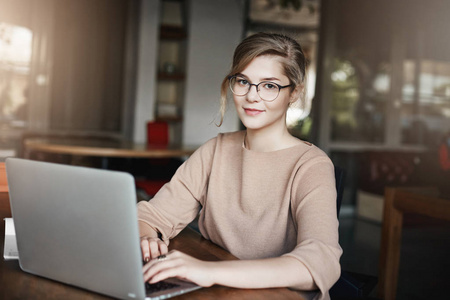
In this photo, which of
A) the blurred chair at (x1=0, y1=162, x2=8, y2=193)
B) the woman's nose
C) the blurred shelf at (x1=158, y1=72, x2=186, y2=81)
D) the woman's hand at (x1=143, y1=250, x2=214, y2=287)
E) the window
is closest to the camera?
the woman's hand at (x1=143, y1=250, x2=214, y2=287)

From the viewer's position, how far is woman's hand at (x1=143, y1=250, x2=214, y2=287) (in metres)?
0.97

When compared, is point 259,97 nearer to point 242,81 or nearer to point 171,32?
point 242,81

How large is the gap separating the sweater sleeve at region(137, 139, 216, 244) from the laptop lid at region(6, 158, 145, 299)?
481 millimetres

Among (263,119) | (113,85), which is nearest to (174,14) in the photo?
(113,85)

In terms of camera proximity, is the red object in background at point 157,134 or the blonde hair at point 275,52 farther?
the red object in background at point 157,134

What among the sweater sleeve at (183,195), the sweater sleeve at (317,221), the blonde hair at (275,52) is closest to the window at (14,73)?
the sweater sleeve at (183,195)

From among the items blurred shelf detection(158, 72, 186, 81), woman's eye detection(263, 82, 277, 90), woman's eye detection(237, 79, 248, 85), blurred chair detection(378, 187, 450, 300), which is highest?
blurred shelf detection(158, 72, 186, 81)

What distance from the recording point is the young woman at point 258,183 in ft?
4.13

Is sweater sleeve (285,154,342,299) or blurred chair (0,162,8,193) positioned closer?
sweater sleeve (285,154,342,299)

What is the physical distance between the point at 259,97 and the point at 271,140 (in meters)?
0.16

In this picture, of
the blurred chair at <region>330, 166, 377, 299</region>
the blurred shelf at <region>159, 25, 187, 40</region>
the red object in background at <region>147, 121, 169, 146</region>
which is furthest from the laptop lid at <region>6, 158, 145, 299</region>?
the blurred shelf at <region>159, 25, 187, 40</region>

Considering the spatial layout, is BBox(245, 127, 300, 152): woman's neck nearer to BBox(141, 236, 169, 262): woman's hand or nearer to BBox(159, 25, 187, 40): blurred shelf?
BBox(141, 236, 169, 262): woman's hand

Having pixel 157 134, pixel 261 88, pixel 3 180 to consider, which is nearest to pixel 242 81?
pixel 261 88

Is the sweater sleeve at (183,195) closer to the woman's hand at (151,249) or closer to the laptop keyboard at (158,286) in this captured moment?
the woman's hand at (151,249)
